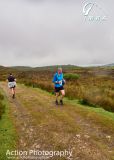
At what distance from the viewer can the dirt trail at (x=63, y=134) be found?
7.79 metres

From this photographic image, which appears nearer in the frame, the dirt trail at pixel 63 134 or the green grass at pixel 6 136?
the dirt trail at pixel 63 134

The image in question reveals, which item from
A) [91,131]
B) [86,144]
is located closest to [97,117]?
[91,131]

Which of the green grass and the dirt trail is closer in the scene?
the dirt trail

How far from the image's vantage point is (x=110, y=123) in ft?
36.3

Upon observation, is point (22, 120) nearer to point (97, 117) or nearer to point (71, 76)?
point (97, 117)

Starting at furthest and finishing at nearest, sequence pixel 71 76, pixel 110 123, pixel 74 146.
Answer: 1. pixel 71 76
2. pixel 110 123
3. pixel 74 146

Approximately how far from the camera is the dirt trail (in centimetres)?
779

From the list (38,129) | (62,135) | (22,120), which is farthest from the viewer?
(22,120)

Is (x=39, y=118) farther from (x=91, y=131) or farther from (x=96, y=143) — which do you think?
(x=96, y=143)

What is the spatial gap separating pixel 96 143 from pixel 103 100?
953cm

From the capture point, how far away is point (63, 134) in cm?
938

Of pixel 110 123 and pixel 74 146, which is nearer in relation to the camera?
pixel 74 146

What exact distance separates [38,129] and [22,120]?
6.40ft

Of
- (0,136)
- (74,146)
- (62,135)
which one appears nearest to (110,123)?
(62,135)
